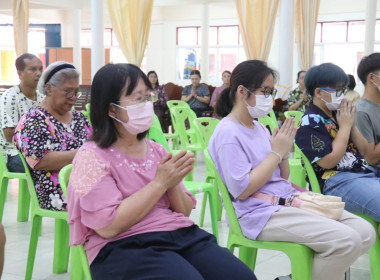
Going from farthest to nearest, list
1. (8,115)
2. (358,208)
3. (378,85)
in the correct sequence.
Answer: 1. (8,115)
2. (378,85)
3. (358,208)

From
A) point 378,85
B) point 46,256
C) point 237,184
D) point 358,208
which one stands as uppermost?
point 378,85

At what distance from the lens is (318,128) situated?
109 inches

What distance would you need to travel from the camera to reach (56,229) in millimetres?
3000

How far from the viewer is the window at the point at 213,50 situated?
1756 centimetres

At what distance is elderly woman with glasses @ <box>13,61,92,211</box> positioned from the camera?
278cm

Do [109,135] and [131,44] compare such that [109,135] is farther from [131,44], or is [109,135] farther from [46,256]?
[131,44]

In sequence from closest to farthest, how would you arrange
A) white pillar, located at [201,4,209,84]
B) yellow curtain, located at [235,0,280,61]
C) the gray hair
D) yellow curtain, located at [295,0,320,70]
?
the gray hair → yellow curtain, located at [235,0,280,61] → yellow curtain, located at [295,0,320,70] → white pillar, located at [201,4,209,84]

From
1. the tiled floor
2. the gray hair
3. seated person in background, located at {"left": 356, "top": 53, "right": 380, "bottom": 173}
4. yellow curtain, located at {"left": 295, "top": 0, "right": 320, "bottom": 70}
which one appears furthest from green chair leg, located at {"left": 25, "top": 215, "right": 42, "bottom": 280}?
yellow curtain, located at {"left": 295, "top": 0, "right": 320, "bottom": 70}

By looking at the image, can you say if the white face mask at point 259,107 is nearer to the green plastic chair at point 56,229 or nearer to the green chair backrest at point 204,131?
the green plastic chair at point 56,229

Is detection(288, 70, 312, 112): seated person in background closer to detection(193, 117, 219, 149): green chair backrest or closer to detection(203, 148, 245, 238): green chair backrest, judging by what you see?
detection(193, 117, 219, 149): green chair backrest

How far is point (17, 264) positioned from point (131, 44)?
6274 mm

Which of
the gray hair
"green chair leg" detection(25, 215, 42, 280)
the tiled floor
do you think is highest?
the gray hair

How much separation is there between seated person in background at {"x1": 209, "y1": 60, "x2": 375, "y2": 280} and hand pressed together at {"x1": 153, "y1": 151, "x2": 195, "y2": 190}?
477 millimetres

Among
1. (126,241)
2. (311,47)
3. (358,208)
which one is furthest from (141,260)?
(311,47)
